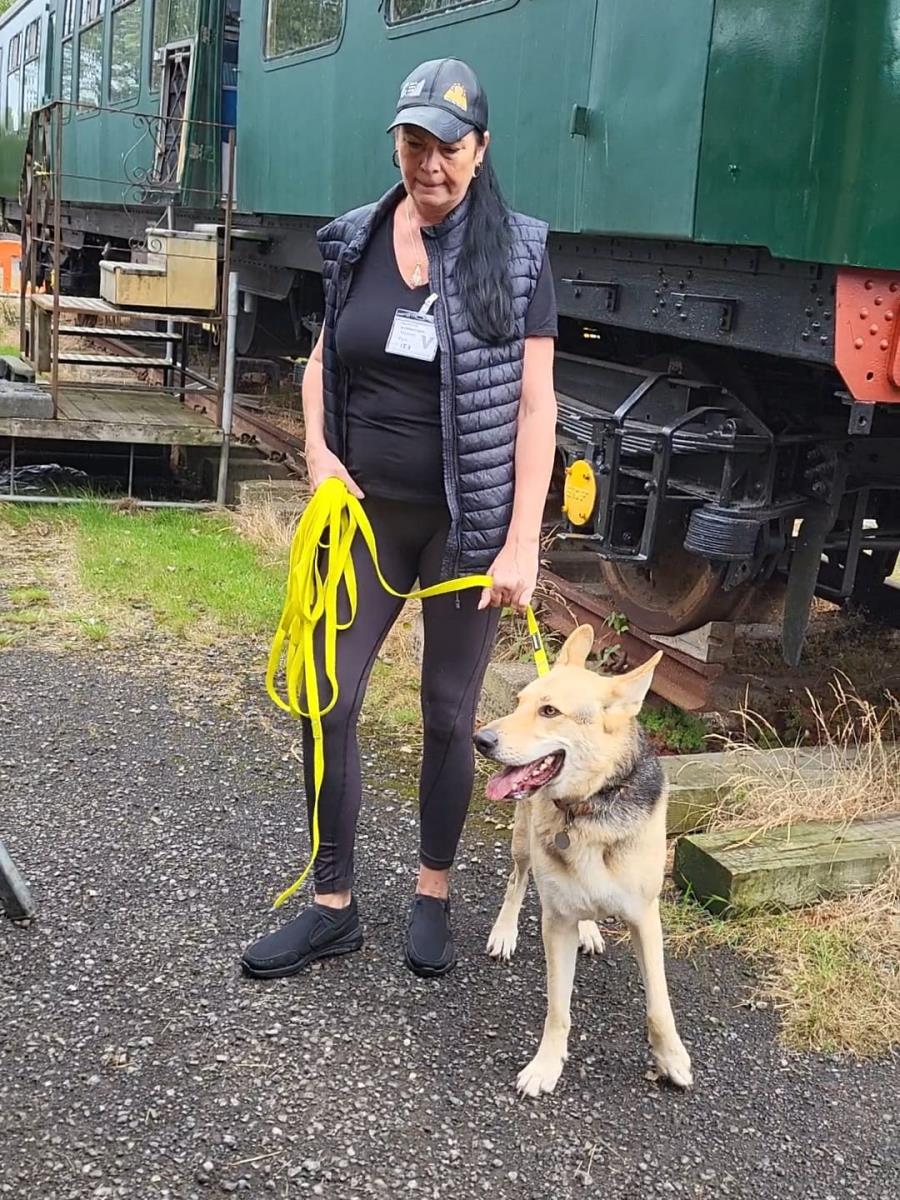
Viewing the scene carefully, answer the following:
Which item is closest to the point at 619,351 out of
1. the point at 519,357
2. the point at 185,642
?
the point at 185,642

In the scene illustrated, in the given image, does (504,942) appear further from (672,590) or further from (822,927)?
(672,590)

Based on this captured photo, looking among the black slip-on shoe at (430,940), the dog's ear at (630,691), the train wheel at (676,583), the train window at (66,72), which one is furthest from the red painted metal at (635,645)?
the train window at (66,72)

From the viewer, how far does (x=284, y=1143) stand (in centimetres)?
253

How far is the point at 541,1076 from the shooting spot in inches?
108

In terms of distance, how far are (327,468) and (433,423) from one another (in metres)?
0.28

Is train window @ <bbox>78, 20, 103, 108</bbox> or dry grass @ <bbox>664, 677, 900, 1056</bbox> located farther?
train window @ <bbox>78, 20, 103, 108</bbox>

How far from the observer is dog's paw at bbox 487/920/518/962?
3266 millimetres

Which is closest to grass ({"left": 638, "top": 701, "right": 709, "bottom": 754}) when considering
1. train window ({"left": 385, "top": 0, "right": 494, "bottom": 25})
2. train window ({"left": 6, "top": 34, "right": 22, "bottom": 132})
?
train window ({"left": 385, "top": 0, "right": 494, "bottom": 25})

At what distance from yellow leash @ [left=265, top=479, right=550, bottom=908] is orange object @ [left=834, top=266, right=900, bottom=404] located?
3.72 feet

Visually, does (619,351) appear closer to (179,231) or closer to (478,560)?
(478,560)

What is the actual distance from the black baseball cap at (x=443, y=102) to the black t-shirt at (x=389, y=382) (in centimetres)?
30

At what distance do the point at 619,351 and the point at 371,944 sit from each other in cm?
300

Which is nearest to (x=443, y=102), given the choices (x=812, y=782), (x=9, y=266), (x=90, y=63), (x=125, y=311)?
(x=812, y=782)

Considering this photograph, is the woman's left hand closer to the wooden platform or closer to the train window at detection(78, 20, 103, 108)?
the wooden platform
